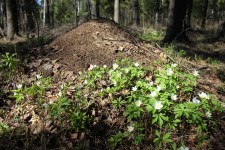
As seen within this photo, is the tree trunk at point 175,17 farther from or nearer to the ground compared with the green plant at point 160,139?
farther from the ground

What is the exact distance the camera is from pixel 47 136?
3.12 metres

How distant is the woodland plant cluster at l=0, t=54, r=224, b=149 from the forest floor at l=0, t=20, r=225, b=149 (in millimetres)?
63

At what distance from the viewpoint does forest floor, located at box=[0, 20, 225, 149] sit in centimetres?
308

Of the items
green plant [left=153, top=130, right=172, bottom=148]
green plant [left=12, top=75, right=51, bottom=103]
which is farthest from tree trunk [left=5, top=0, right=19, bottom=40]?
green plant [left=153, top=130, right=172, bottom=148]

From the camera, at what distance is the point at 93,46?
4.88 meters

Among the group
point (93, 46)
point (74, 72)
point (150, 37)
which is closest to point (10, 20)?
point (150, 37)

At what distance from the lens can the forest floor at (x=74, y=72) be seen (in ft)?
10.1

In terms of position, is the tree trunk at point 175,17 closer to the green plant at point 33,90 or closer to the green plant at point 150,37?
the green plant at point 150,37

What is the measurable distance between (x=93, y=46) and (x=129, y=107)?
207cm

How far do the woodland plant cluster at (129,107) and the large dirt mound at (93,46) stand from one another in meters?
0.53

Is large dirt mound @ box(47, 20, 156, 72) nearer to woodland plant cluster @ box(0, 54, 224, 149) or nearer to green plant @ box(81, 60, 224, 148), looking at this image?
woodland plant cluster @ box(0, 54, 224, 149)

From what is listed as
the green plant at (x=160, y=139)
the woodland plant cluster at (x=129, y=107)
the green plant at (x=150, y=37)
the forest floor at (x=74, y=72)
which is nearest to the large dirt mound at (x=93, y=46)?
the forest floor at (x=74, y=72)

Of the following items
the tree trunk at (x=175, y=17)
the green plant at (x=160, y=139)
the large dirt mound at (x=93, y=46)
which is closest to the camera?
the green plant at (x=160, y=139)

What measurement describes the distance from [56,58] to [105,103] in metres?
1.63
